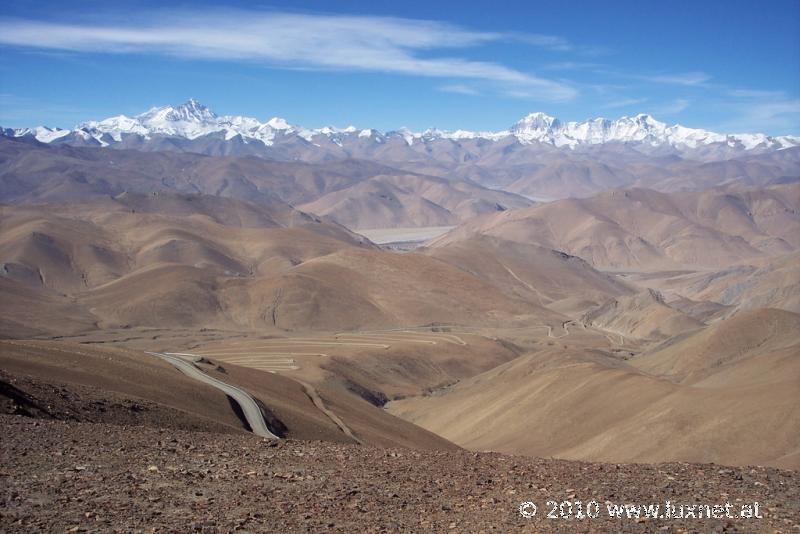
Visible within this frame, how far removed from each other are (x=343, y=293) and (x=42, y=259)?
80262 mm

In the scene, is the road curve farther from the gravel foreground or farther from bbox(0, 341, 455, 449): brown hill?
the gravel foreground

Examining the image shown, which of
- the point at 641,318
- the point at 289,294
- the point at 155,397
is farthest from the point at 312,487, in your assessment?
the point at 641,318

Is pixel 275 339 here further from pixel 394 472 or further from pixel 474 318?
pixel 394 472

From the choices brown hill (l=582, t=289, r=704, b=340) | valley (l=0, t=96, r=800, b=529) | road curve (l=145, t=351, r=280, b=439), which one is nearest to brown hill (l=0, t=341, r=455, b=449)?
valley (l=0, t=96, r=800, b=529)

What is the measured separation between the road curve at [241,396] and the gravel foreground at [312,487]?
10.0 meters

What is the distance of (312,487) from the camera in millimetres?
17000

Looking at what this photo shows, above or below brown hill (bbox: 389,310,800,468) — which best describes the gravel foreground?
above

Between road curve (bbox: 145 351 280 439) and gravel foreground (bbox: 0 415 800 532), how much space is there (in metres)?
10.0

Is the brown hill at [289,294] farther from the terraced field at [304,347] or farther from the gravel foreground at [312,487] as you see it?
the gravel foreground at [312,487]

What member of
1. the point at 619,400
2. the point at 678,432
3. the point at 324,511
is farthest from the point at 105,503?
the point at 619,400

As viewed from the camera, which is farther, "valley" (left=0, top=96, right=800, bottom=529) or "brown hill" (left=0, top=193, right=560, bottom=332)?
"brown hill" (left=0, top=193, right=560, bottom=332)

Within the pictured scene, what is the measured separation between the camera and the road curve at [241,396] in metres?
35.0

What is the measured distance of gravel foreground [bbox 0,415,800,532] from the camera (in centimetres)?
1459

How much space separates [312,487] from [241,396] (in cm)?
2489
